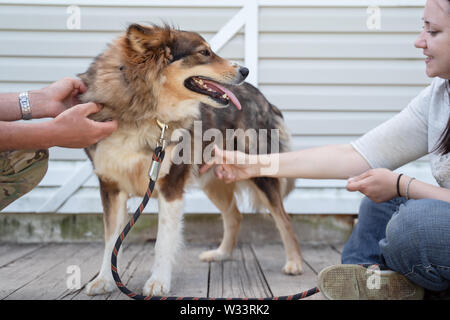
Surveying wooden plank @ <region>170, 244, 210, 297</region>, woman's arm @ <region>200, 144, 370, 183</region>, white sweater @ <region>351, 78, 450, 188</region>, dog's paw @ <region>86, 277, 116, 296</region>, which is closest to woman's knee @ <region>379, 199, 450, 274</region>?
white sweater @ <region>351, 78, 450, 188</region>

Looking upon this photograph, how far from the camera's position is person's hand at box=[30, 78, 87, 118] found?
7.25 ft

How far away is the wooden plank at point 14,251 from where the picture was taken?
308cm

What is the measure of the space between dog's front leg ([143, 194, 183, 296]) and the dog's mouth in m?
0.59

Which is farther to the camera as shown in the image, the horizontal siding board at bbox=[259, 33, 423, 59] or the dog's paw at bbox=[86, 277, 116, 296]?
the horizontal siding board at bbox=[259, 33, 423, 59]

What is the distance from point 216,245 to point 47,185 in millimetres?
1469

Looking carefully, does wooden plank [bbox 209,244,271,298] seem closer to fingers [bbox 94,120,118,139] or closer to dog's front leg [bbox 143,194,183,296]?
dog's front leg [bbox 143,194,183,296]

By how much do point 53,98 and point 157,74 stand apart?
0.52m

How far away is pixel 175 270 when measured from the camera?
9.41ft

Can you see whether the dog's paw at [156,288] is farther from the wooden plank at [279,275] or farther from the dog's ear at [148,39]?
the dog's ear at [148,39]

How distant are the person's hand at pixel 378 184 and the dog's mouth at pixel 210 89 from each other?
82cm

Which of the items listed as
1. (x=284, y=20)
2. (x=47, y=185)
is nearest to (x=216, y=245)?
(x=47, y=185)

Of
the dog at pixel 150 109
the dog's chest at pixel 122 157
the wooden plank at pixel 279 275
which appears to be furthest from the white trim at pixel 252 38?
the dog's chest at pixel 122 157

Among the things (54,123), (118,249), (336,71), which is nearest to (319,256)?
(336,71)
